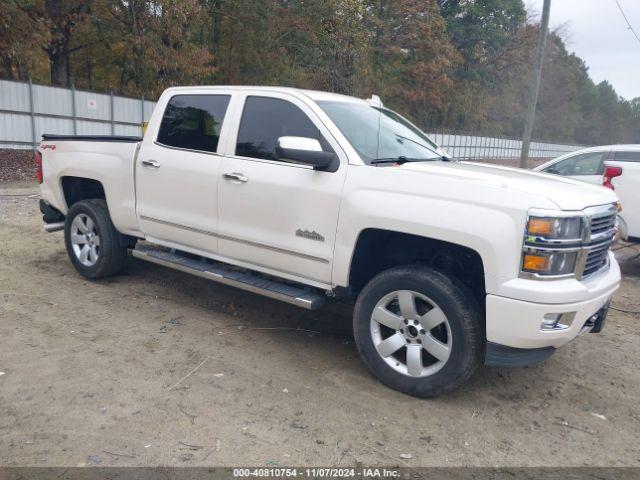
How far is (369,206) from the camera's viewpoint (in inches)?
147

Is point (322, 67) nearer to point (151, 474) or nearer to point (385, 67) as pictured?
point (385, 67)

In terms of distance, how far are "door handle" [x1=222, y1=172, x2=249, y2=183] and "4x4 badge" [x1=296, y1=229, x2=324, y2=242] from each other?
2.14 ft

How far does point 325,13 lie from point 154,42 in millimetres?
7018

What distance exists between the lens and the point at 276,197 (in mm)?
4191

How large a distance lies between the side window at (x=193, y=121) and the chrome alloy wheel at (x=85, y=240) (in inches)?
54.7

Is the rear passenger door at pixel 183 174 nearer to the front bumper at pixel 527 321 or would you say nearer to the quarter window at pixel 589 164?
the front bumper at pixel 527 321

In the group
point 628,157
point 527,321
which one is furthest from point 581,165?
point 527,321

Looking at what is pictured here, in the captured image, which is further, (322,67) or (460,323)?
(322,67)

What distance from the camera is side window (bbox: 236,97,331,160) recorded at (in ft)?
14.2

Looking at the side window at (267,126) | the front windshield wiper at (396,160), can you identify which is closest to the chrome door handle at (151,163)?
the side window at (267,126)

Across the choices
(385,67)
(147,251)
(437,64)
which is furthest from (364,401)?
(437,64)

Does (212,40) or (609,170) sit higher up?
(212,40)

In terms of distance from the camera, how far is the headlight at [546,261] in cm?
321

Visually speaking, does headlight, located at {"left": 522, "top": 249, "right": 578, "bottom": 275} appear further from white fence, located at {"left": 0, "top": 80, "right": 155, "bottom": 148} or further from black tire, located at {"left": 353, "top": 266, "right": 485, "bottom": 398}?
white fence, located at {"left": 0, "top": 80, "right": 155, "bottom": 148}
